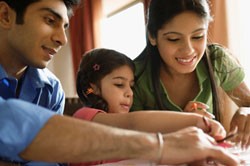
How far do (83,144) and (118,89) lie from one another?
68 cm

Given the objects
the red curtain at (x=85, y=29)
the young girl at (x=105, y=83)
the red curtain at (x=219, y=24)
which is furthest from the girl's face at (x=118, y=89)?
the red curtain at (x=85, y=29)

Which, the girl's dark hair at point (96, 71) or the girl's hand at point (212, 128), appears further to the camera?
the girl's dark hair at point (96, 71)

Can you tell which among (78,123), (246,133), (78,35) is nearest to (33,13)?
(78,123)

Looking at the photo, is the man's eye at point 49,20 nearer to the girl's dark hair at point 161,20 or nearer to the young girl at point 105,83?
the young girl at point 105,83

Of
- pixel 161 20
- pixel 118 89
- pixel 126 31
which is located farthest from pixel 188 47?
pixel 126 31

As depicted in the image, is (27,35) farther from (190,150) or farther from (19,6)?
(190,150)

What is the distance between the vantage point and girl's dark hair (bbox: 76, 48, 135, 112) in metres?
1.39

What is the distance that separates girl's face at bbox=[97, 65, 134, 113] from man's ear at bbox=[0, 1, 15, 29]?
43 centimetres

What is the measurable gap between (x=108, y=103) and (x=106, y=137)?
26.2 inches

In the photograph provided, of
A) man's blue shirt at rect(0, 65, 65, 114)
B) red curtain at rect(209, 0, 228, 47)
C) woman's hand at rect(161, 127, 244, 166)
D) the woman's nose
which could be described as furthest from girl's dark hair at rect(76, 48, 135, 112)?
red curtain at rect(209, 0, 228, 47)

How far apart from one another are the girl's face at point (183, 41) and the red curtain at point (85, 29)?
3182 millimetres

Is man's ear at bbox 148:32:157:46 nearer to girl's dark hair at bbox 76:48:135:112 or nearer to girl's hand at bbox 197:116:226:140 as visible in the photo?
girl's dark hair at bbox 76:48:135:112

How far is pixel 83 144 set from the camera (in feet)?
2.32

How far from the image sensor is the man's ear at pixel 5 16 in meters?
1.19
